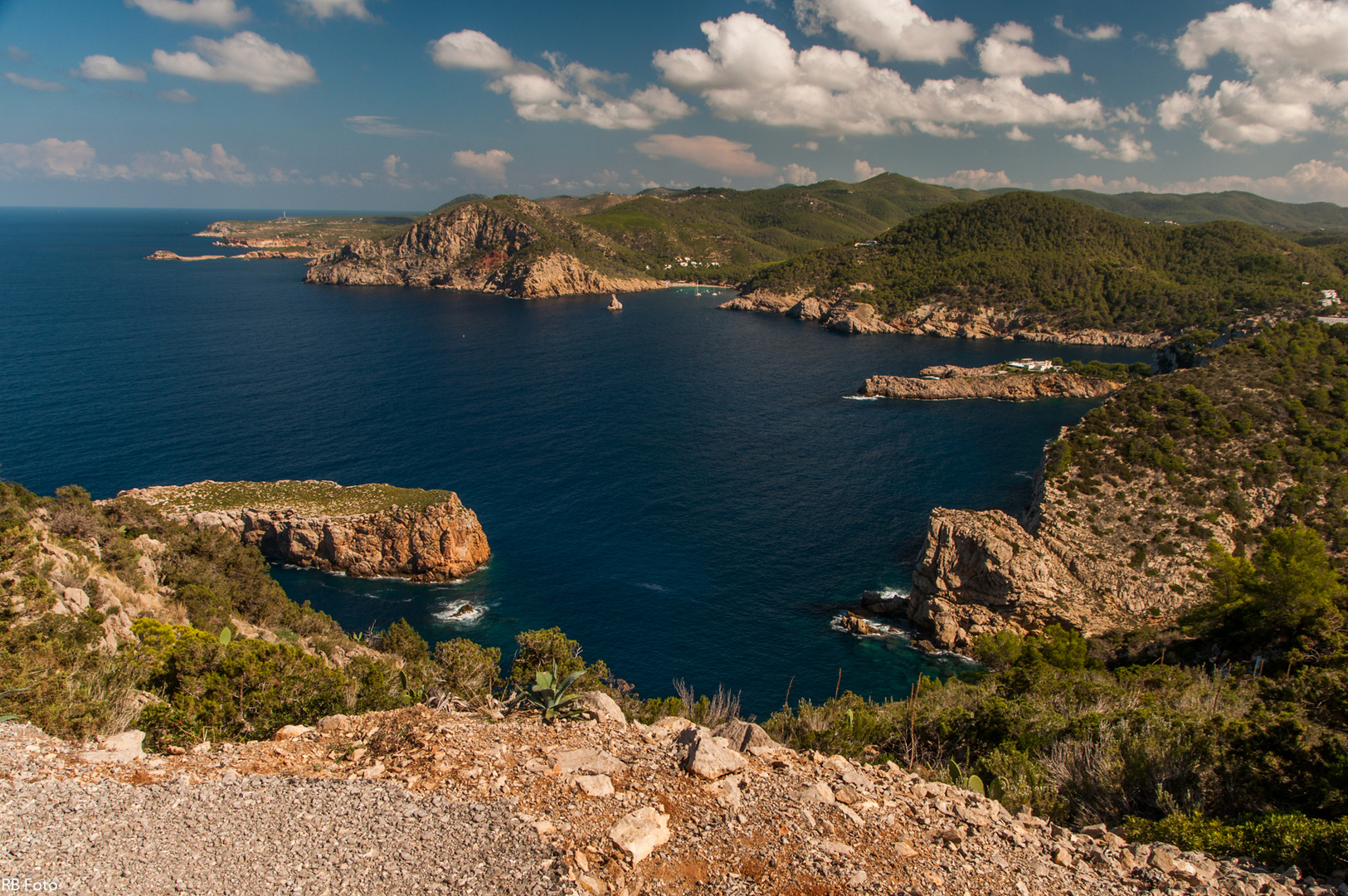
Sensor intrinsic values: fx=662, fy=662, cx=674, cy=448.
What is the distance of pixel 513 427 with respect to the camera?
8094cm

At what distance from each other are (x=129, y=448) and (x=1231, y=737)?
84972 millimetres

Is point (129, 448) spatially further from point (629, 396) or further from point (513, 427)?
point (629, 396)

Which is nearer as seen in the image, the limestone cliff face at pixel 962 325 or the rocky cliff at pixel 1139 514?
the rocky cliff at pixel 1139 514

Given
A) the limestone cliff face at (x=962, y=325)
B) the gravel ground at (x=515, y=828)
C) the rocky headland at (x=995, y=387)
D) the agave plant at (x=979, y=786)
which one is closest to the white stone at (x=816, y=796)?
the gravel ground at (x=515, y=828)

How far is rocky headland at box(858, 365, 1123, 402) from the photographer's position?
102m

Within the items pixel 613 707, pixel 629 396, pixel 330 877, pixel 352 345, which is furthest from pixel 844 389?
pixel 330 877

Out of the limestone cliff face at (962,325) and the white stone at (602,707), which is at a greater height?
the limestone cliff face at (962,325)

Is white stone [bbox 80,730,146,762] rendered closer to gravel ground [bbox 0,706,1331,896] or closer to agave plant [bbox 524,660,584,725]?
gravel ground [bbox 0,706,1331,896]

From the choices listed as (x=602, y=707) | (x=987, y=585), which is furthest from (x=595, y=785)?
(x=987, y=585)

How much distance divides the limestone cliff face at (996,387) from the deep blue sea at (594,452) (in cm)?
344

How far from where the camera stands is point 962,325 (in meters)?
155

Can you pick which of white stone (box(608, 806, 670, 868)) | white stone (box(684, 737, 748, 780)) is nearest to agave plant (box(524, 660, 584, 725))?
white stone (box(684, 737, 748, 780))

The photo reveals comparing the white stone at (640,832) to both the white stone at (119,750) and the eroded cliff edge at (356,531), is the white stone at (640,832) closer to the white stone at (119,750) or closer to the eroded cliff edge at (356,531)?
the white stone at (119,750)

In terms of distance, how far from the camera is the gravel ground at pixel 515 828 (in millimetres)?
9398
